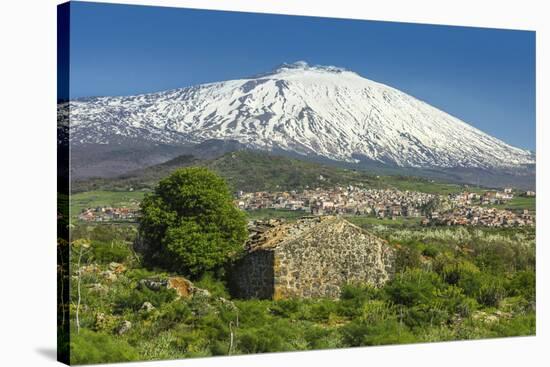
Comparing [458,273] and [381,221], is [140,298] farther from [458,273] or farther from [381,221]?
[458,273]

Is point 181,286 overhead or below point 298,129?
below

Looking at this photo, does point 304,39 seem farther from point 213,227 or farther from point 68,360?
point 68,360

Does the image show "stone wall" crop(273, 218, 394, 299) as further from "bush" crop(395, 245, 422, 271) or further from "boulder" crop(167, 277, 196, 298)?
"boulder" crop(167, 277, 196, 298)

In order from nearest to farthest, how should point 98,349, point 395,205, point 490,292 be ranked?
point 98,349, point 490,292, point 395,205

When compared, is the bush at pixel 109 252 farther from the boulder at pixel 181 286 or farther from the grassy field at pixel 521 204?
the grassy field at pixel 521 204

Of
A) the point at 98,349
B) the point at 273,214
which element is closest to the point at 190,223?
the point at 273,214

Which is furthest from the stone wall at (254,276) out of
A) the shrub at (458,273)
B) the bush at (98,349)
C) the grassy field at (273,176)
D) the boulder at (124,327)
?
the shrub at (458,273)
